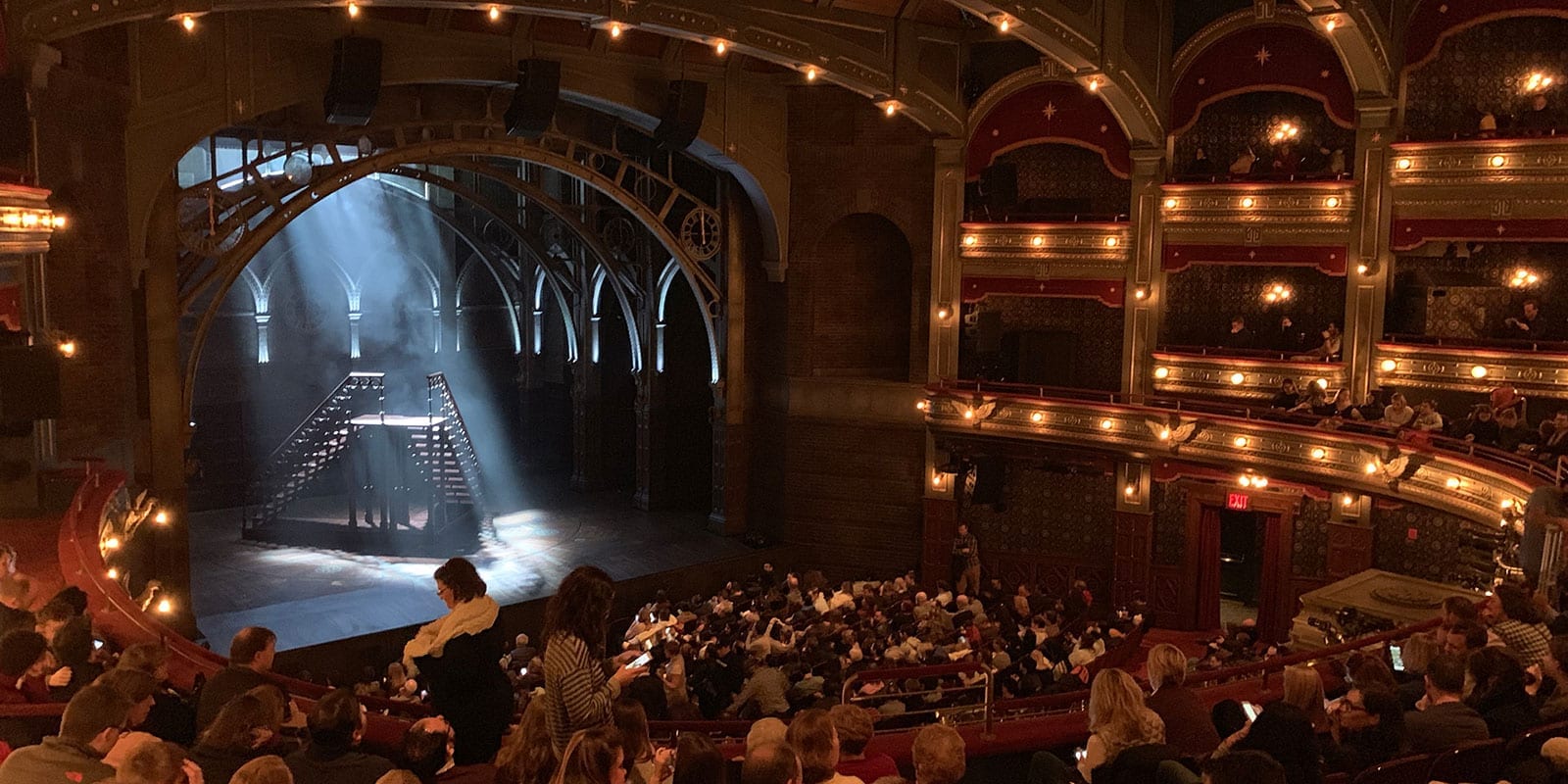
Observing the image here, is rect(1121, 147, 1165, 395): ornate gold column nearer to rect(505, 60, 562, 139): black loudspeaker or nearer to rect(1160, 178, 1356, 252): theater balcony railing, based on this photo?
rect(1160, 178, 1356, 252): theater balcony railing

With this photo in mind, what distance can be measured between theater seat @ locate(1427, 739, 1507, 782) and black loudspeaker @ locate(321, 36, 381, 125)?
589 inches

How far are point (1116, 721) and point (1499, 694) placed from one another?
249cm

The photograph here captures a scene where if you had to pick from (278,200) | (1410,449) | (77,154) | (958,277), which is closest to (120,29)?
(77,154)

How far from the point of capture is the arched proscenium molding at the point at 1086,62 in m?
16.7

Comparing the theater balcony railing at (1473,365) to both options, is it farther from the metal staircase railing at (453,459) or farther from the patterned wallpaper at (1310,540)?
the metal staircase railing at (453,459)

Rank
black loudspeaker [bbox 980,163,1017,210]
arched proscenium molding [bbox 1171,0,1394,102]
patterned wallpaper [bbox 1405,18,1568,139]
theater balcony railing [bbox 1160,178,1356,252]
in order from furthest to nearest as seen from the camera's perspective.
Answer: black loudspeaker [bbox 980,163,1017,210] < theater balcony railing [bbox 1160,178,1356,252] < patterned wallpaper [bbox 1405,18,1568,139] < arched proscenium molding [bbox 1171,0,1394,102]

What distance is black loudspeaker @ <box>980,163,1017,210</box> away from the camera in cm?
2184

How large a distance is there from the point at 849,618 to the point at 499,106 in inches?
374

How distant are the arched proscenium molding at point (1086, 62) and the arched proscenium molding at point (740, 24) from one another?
2.26m

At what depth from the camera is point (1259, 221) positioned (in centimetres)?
1973

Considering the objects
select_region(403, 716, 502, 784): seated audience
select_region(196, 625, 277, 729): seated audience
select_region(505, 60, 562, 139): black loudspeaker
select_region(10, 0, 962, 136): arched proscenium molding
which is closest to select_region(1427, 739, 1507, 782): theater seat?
select_region(403, 716, 502, 784): seated audience

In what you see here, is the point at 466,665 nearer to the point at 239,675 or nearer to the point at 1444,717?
the point at 239,675

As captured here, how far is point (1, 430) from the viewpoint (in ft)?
34.2

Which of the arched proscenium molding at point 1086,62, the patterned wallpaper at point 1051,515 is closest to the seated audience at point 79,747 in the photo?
the arched proscenium molding at point 1086,62
